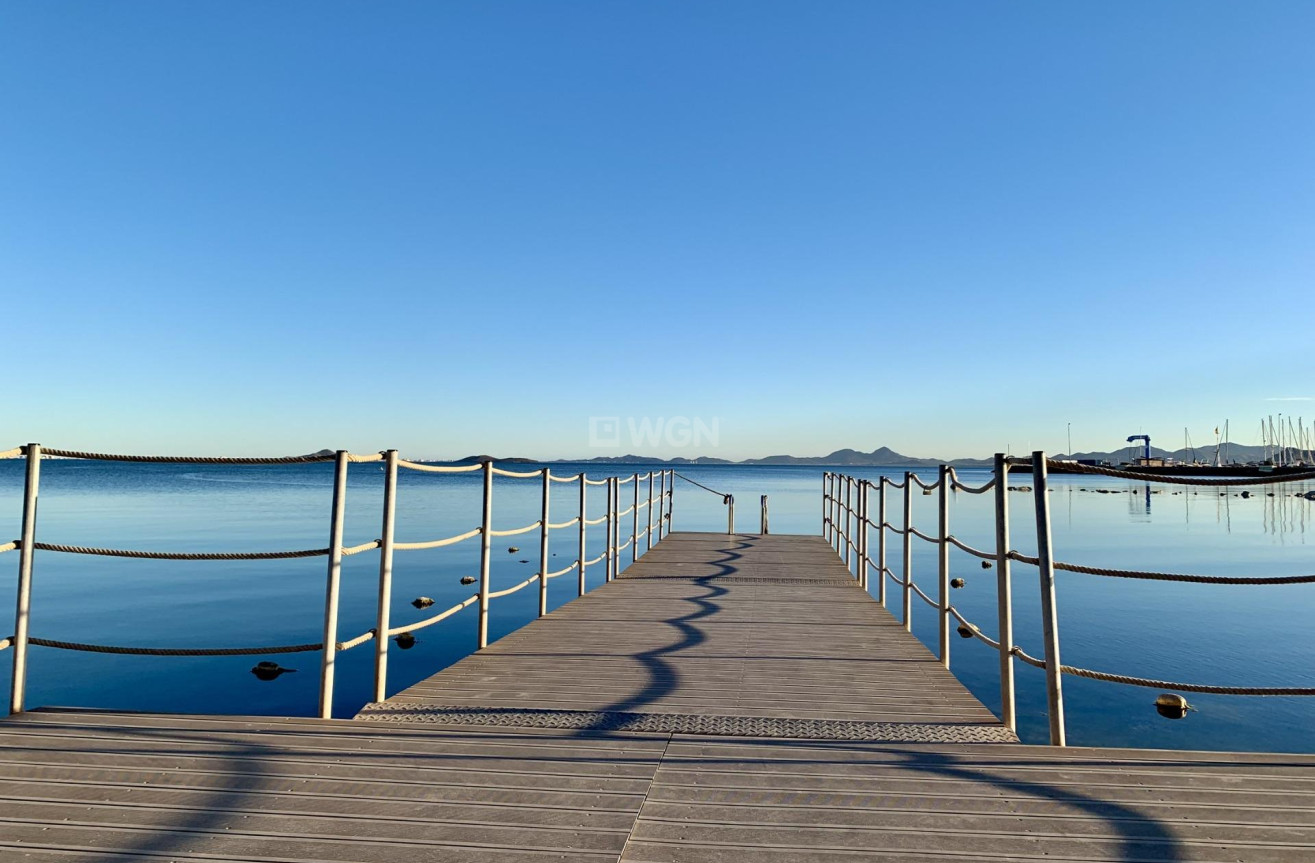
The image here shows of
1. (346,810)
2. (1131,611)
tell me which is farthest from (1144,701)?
(346,810)

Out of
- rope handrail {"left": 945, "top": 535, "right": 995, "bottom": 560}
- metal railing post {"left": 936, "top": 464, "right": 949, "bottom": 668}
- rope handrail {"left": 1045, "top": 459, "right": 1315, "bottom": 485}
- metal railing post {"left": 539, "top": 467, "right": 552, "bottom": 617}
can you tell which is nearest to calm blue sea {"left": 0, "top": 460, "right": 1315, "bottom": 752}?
metal railing post {"left": 936, "top": 464, "right": 949, "bottom": 668}

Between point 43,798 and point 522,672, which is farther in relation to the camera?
point 522,672

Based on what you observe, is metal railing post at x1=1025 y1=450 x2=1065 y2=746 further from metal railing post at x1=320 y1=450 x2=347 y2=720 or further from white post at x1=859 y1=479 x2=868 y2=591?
white post at x1=859 y1=479 x2=868 y2=591

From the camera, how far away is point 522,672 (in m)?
3.77

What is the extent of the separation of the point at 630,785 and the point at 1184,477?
1.84 meters

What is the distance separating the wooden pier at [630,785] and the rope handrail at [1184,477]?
85cm

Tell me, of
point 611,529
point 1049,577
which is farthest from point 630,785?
point 611,529

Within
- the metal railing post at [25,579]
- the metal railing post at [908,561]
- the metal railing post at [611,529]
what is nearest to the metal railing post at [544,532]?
the metal railing post at [611,529]

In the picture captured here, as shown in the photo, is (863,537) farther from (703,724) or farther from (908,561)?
(703,724)

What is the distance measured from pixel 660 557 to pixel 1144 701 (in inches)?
190

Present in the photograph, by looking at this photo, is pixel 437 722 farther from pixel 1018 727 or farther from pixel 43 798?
pixel 1018 727

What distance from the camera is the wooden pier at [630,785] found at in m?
1.83

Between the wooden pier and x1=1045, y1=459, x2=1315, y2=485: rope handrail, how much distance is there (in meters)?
0.85

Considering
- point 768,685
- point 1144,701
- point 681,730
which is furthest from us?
point 1144,701
